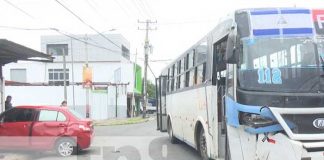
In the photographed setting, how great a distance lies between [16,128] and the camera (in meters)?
15.7

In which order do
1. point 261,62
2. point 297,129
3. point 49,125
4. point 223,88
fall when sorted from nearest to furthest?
point 297,129 < point 261,62 < point 223,88 < point 49,125

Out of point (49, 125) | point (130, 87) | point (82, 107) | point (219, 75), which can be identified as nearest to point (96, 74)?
point (130, 87)

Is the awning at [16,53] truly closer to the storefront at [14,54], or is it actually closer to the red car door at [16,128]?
the storefront at [14,54]

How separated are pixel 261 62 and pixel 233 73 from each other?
0.63 meters

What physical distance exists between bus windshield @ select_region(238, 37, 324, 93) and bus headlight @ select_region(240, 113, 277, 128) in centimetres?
46

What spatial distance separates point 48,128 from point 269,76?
28.8ft

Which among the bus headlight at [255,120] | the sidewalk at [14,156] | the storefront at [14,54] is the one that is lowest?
the sidewalk at [14,156]

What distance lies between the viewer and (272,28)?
9078 millimetres

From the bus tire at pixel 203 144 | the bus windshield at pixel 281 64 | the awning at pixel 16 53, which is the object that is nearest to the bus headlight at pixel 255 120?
the bus windshield at pixel 281 64

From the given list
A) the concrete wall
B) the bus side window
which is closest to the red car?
the bus side window

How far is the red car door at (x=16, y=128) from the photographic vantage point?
1562 centimetres

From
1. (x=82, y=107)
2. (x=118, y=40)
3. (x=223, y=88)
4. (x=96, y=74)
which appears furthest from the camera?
(x=118, y=40)

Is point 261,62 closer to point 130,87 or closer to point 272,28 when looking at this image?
point 272,28

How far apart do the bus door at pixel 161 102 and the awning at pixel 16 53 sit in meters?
4.59
